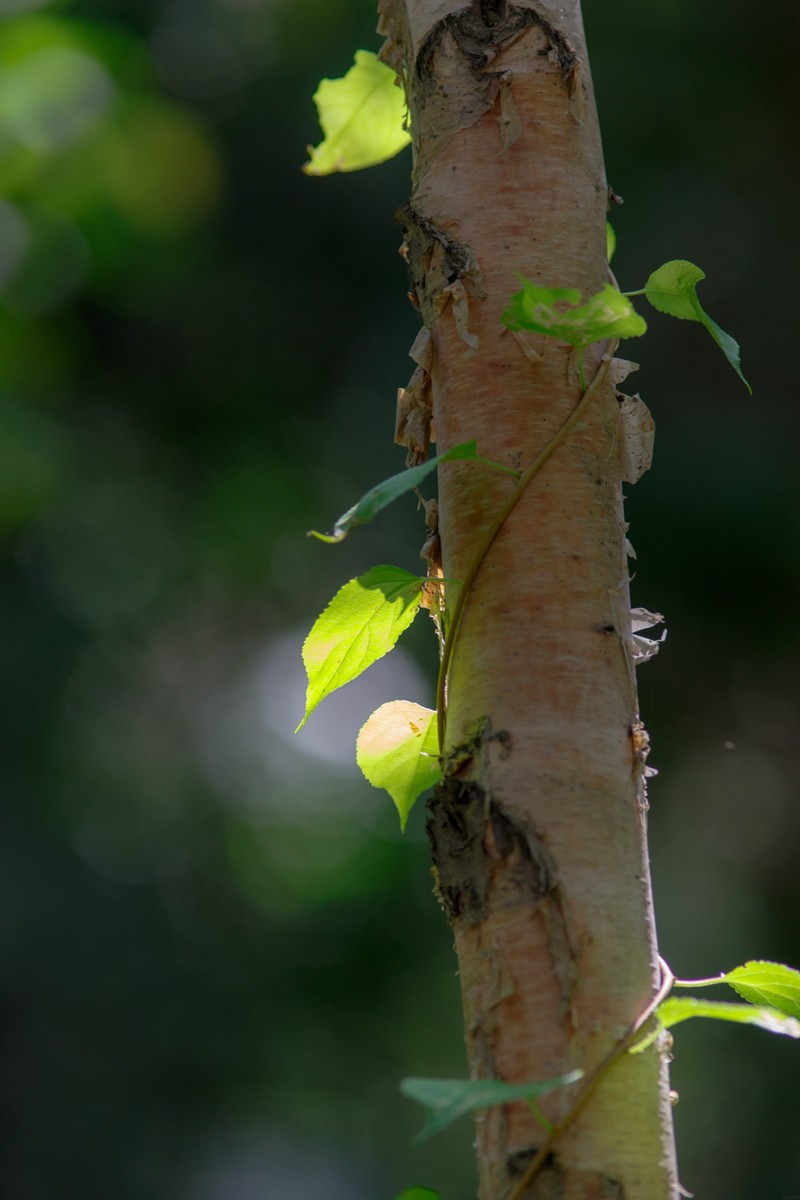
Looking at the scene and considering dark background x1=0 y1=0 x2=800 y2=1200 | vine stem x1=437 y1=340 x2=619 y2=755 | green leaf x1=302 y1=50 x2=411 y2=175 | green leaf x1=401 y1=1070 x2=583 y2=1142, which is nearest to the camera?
green leaf x1=401 y1=1070 x2=583 y2=1142

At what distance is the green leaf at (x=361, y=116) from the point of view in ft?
2.41

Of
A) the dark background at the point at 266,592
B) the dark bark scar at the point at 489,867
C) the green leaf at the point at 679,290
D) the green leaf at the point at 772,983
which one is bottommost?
the green leaf at the point at 772,983

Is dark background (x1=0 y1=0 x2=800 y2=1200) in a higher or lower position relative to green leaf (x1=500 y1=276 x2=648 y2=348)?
higher

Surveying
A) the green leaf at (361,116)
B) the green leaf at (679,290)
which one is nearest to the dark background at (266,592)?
the green leaf at (361,116)

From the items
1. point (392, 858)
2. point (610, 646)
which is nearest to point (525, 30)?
point (610, 646)

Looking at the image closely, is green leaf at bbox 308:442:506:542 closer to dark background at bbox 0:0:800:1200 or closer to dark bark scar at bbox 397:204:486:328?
dark bark scar at bbox 397:204:486:328

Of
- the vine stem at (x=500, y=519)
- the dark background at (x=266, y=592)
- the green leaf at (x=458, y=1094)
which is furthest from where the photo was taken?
the dark background at (x=266, y=592)

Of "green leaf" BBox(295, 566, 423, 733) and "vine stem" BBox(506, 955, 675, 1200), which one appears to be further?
"green leaf" BBox(295, 566, 423, 733)

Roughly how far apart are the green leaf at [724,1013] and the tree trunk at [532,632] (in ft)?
0.08

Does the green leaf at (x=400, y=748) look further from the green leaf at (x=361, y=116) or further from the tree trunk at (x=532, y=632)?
the green leaf at (x=361, y=116)

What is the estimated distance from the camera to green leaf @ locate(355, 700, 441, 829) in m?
0.54

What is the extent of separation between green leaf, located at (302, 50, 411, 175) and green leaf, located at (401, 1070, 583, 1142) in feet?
1.91

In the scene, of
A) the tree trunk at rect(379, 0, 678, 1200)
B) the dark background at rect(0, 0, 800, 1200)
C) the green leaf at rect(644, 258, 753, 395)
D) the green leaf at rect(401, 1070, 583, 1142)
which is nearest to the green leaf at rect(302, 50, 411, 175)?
the tree trunk at rect(379, 0, 678, 1200)

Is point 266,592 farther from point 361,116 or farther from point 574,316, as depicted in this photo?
point 574,316
